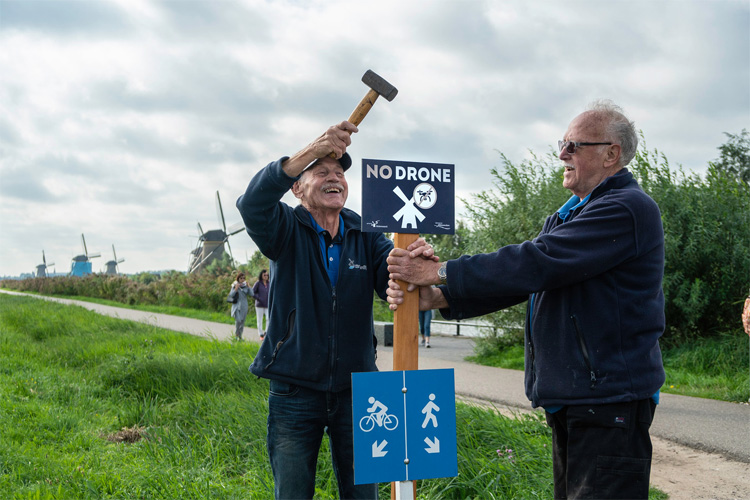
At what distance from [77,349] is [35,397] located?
11.2ft

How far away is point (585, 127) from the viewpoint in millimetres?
2734

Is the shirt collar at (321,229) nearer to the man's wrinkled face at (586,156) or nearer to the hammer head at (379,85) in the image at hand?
the hammer head at (379,85)

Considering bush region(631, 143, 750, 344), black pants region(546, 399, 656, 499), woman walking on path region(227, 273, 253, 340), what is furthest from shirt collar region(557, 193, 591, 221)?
woman walking on path region(227, 273, 253, 340)

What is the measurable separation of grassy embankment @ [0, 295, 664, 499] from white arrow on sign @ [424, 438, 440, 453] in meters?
1.59

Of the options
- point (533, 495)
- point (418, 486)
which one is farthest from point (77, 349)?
point (533, 495)

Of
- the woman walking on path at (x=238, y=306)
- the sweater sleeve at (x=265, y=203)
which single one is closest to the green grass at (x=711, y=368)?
the sweater sleeve at (x=265, y=203)

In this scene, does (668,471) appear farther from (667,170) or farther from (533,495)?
(667,170)

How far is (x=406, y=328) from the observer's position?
2.58m

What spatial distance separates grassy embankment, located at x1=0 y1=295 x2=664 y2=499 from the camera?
425cm

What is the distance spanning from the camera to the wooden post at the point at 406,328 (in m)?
2.58

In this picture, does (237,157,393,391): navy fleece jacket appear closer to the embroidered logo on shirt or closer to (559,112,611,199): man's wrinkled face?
the embroidered logo on shirt

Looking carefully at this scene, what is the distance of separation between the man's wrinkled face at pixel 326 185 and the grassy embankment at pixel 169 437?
2.10 meters

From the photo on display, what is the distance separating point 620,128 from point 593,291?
746mm

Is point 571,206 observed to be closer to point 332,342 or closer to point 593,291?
point 593,291
